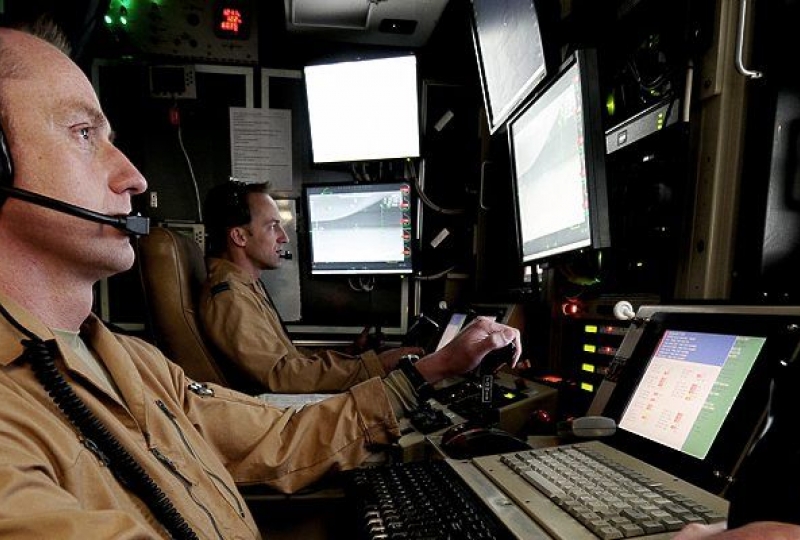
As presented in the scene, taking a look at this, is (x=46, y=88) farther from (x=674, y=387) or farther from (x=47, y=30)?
(x=674, y=387)

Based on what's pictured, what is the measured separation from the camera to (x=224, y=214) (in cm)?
253

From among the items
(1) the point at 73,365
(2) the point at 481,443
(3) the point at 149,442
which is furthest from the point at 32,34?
(2) the point at 481,443

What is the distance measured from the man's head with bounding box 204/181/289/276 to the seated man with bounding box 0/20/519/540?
4.99ft

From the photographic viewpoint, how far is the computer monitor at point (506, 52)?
1.62 metres

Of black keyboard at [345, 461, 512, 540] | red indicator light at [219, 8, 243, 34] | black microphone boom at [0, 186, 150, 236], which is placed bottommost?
black keyboard at [345, 461, 512, 540]

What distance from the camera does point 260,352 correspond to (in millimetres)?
2143

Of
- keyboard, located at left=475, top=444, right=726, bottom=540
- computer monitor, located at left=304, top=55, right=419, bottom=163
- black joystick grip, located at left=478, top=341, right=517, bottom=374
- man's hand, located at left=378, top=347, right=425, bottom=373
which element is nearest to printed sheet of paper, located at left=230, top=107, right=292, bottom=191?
computer monitor, located at left=304, top=55, right=419, bottom=163

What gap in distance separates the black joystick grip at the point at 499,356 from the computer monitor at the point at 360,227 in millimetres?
1726

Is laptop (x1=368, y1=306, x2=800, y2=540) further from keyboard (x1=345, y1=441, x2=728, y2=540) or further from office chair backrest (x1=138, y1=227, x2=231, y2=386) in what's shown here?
office chair backrest (x1=138, y1=227, x2=231, y2=386)

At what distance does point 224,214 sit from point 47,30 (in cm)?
166

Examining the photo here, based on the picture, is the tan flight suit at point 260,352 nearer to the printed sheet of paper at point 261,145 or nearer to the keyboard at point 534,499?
the printed sheet of paper at point 261,145

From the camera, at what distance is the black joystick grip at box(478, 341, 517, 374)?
4.05 feet

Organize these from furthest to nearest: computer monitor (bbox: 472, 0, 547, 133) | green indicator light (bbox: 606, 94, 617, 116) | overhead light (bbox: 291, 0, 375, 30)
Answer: overhead light (bbox: 291, 0, 375, 30) < computer monitor (bbox: 472, 0, 547, 133) < green indicator light (bbox: 606, 94, 617, 116)

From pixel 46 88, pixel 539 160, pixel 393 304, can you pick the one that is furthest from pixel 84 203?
pixel 393 304
